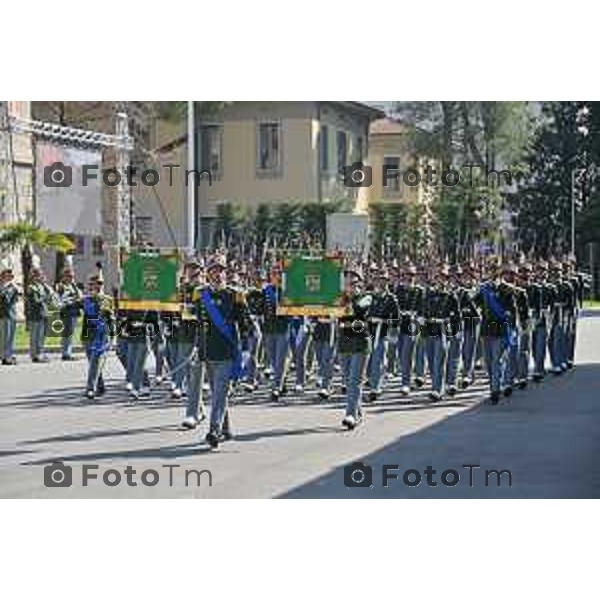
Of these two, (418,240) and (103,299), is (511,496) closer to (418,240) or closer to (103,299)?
(418,240)

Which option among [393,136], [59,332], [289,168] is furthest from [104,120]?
[59,332]

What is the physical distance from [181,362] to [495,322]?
324cm

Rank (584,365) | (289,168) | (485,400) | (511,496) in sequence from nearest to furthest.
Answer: (511,496)
(289,168)
(485,400)
(584,365)

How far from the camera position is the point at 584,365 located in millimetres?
20438

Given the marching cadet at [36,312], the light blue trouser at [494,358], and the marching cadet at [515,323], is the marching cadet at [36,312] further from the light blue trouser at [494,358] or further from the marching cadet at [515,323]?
the light blue trouser at [494,358]

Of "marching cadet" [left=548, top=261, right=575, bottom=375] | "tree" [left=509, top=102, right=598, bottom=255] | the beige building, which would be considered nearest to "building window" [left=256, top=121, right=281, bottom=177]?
the beige building

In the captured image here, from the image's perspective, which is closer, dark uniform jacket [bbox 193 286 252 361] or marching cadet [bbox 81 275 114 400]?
dark uniform jacket [bbox 193 286 252 361]

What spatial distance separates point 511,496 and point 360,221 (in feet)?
9.18

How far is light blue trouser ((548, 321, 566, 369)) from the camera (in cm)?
1853

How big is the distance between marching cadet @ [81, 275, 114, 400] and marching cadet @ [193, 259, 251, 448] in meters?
3.37

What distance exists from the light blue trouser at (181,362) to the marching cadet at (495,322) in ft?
9.87

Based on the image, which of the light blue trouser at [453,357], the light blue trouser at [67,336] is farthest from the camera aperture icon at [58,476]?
the light blue trouser at [67,336]

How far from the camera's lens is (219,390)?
12383 millimetres

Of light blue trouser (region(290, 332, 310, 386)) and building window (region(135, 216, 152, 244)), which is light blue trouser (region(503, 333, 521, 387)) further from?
building window (region(135, 216, 152, 244))
